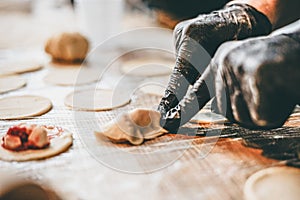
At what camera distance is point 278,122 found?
1555mm

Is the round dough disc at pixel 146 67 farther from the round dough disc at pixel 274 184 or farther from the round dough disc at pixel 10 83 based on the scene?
the round dough disc at pixel 274 184

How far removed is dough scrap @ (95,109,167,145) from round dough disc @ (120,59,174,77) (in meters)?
0.94

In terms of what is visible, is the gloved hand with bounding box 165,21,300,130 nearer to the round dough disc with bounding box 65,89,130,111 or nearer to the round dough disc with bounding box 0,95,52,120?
the round dough disc with bounding box 65,89,130,111

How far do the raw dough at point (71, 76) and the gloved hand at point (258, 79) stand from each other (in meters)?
0.98

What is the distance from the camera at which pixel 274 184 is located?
129 cm

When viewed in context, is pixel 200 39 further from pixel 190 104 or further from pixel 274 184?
pixel 274 184

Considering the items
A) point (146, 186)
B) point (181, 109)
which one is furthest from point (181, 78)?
point (146, 186)

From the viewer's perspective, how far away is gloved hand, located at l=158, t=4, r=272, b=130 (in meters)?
1.63

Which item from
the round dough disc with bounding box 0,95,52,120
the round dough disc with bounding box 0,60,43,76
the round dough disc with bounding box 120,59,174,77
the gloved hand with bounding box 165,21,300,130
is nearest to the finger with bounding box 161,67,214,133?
the gloved hand with bounding box 165,21,300,130

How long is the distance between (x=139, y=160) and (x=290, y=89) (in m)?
0.64

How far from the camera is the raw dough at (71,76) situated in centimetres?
244

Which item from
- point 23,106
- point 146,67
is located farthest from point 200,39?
point 146,67

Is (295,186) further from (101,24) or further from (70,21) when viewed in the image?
(70,21)

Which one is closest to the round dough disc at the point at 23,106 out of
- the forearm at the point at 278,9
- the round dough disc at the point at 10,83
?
the round dough disc at the point at 10,83
